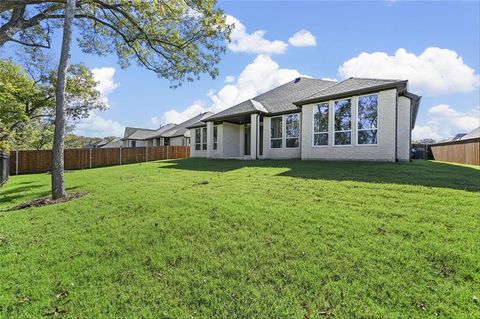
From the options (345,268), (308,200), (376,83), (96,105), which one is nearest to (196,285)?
(345,268)

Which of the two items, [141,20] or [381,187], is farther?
[141,20]

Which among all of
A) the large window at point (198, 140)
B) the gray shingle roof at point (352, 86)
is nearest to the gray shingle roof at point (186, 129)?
the large window at point (198, 140)

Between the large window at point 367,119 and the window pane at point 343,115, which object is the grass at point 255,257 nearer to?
the large window at point 367,119

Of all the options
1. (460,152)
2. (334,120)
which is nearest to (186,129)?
(334,120)

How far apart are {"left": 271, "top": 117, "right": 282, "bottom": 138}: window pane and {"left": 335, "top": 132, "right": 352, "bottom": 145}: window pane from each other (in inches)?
171

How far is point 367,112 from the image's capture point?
12.4 metres

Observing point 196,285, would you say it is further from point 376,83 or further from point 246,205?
point 376,83

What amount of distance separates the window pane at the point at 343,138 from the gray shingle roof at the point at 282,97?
339 centimetres

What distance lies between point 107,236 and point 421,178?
866cm

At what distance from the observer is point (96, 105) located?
27516mm

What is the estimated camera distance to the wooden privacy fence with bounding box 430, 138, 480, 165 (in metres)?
16.8

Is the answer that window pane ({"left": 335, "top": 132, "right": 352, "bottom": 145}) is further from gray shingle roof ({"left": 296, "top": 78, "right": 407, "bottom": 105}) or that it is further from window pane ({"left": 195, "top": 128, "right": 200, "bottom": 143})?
window pane ({"left": 195, "top": 128, "right": 200, "bottom": 143})

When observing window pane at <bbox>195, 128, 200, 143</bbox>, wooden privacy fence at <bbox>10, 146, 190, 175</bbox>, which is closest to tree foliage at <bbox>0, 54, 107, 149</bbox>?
wooden privacy fence at <bbox>10, 146, 190, 175</bbox>

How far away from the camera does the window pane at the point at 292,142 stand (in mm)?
15867
